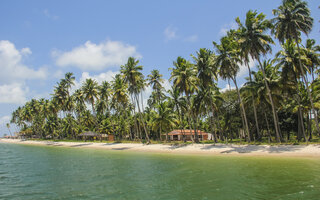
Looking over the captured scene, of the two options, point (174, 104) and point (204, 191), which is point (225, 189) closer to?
point (204, 191)

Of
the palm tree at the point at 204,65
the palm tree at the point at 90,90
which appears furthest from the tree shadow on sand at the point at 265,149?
the palm tree at the point at 90,90

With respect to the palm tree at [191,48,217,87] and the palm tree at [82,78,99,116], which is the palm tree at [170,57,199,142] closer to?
the palm tree at [191,48,217,87]

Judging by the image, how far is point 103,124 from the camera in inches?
3056

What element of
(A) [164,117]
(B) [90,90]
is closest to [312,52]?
(A) [164,117]

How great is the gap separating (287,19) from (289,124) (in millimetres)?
22990

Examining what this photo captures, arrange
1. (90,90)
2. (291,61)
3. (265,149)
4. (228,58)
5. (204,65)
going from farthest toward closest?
(90,90) → (204,65) → (228,58) → (291,61) → (265,149)

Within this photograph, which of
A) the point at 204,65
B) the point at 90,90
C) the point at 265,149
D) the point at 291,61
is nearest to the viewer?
the point at 265,149

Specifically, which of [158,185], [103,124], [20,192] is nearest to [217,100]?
[158,185]

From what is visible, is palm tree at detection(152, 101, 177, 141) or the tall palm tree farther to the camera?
palm tree at detection(152, 101, 177, 141)

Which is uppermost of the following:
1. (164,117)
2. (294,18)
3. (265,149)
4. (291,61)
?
(294,18)

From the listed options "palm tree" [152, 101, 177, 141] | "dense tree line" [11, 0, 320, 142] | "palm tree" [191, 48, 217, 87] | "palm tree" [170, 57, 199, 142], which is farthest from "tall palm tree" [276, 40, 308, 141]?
"palm tree" [152, 101, 177, 141]

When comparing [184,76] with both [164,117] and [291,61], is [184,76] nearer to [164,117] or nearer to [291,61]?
[164,117]

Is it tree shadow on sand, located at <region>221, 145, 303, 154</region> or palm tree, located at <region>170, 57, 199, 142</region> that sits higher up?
palm tree, located at <region>170, 57, 199, 142</region>

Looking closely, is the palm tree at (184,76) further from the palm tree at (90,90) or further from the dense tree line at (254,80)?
the palm tree at (90,90)
